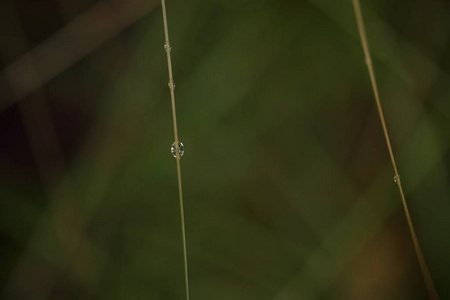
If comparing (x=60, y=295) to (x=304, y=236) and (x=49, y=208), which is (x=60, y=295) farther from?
(x=304, y=236)

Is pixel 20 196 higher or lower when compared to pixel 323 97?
lower

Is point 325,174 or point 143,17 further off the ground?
point 143,17

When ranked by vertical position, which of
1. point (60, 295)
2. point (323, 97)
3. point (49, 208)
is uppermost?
point (323, 97)

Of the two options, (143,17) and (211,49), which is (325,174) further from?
(143,17)

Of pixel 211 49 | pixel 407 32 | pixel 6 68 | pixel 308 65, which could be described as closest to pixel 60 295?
pixel 6 68

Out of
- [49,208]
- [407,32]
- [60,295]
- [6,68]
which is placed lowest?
[60,295]

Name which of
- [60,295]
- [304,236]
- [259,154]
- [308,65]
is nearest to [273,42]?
[308,65]
